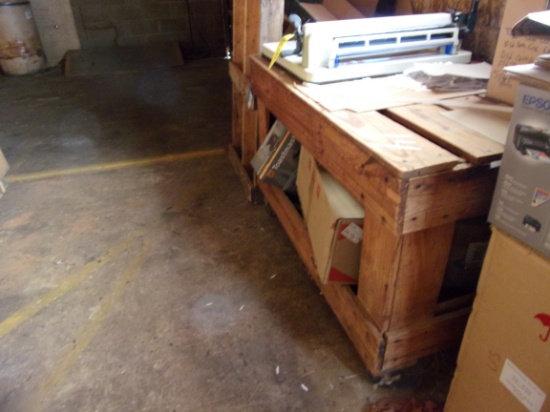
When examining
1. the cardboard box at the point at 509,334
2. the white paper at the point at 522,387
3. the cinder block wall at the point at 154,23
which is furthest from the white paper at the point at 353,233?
the cinder block wall at the point at 154,23

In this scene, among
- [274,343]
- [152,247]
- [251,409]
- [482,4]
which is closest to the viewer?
[251,409]

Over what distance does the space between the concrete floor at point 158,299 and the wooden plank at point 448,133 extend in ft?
2.50

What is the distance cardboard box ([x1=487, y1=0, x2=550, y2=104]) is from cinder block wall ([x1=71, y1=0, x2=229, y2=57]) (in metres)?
4.44

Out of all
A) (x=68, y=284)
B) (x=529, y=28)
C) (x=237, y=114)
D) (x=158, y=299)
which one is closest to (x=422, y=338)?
(x=529, y=28)

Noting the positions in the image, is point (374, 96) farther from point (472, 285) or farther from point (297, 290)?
point (297, 290)

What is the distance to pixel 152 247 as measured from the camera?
2.01 m

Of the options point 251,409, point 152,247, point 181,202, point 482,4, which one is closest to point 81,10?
point 181,202

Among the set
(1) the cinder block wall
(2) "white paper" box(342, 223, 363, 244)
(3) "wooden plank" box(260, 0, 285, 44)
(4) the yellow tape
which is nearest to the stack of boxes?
(2) "white paper" box(342, 223, 363, 244)

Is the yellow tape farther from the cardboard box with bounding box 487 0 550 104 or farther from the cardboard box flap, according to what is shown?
the cardboard box flap

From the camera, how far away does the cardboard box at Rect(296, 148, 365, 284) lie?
131cm

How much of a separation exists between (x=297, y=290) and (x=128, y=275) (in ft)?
2.34

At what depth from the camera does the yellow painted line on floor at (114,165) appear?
2.60 m

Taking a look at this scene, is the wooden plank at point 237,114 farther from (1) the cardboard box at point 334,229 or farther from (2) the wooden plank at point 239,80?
(1) the cardboard box at point 334,229

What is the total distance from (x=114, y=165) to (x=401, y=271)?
213cm
